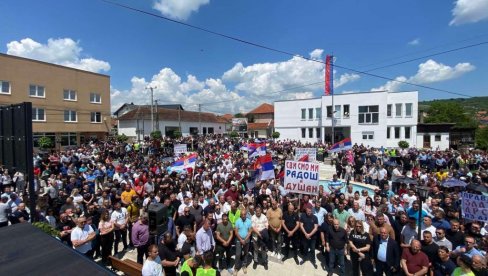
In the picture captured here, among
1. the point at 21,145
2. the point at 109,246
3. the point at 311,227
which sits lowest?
the point at 109,246

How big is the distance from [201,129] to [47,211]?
5660cm

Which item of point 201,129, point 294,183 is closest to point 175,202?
point 294,183

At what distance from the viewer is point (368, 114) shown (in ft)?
120

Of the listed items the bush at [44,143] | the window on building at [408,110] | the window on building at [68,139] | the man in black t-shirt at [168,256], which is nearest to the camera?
the man in black t-shirt at [168,256]

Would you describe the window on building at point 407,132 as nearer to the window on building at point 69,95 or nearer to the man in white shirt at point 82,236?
the man in white shirt at point 82,236

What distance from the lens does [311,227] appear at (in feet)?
24.2

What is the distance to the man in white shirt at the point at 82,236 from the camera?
6.42m

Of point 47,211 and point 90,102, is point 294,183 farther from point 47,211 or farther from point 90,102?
point 90,102

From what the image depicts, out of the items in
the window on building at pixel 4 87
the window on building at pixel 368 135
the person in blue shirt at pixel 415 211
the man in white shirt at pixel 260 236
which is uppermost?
the window on building at pixel 4 87

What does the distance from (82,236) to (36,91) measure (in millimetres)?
32676

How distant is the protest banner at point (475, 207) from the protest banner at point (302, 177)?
3987 mm

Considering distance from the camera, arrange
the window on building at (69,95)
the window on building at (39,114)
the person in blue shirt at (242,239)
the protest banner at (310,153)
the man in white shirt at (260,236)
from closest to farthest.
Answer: the person in blue shirt at (242,239) < the man in white shirt at (260,236) < the protest banner at (310,153) < the window on building at (39,114) < the window on building at (69,95)

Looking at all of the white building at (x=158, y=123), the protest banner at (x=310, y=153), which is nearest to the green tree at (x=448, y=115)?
the white building at (x=158, y=123)

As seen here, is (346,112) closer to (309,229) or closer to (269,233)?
(309,229)
